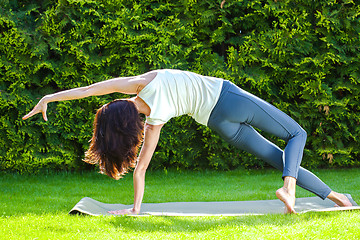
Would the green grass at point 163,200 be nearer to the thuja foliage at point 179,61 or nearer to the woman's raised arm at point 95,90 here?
the thuja foliage at point 179,61

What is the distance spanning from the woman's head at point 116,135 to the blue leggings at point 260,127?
1.92 ft

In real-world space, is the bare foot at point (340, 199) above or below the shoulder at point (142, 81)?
below

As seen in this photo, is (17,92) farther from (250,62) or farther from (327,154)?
(327,154)

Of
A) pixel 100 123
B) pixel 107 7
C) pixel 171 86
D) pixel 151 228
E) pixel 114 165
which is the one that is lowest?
pixel 151 228

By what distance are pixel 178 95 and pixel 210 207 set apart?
3.96ft

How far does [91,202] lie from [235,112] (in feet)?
4.99

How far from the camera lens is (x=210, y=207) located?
3.90 metres

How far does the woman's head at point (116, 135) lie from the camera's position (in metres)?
3.16

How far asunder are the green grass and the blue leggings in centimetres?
33

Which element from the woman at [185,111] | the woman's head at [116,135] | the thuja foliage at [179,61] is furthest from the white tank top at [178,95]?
the thuja foliage at [179,61]

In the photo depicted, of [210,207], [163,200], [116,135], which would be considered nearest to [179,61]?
[163,200]

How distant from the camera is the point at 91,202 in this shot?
3809 millimetres

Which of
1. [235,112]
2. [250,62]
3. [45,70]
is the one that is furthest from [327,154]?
[45,70]

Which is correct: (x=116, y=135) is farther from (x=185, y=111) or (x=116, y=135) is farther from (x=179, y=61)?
(x=179, y=61)
